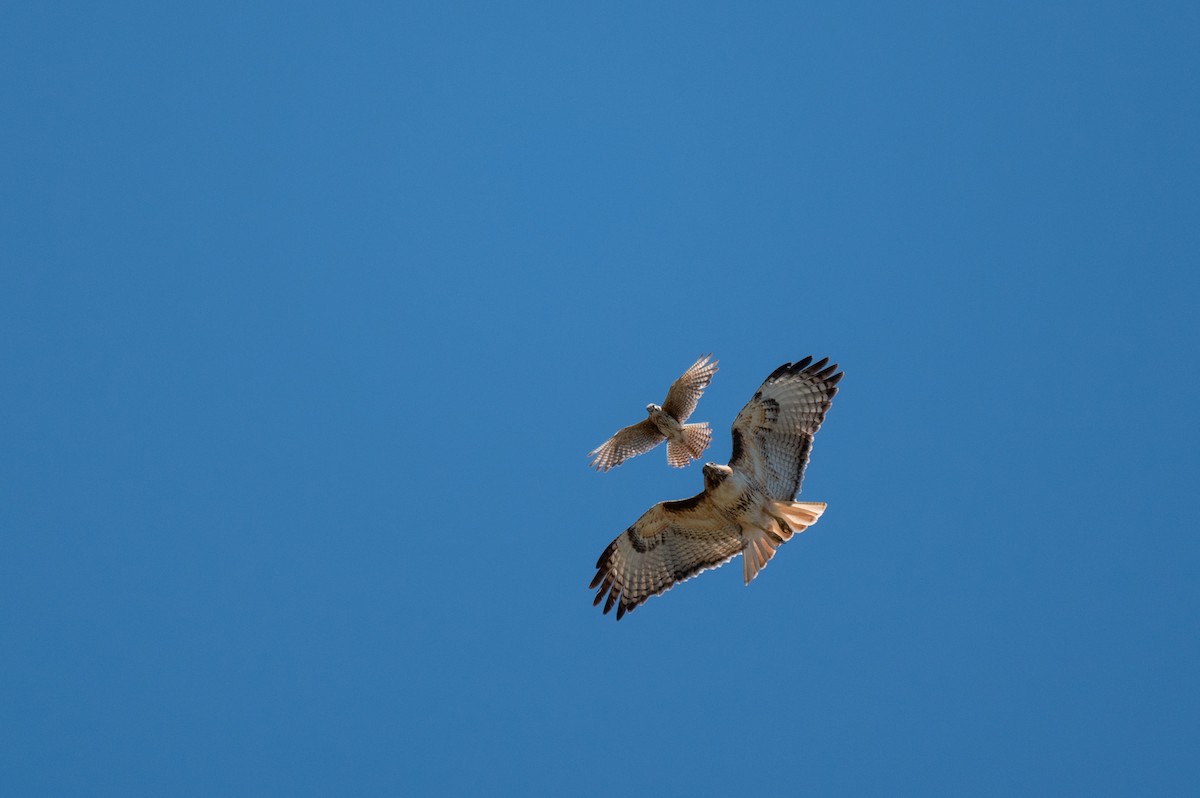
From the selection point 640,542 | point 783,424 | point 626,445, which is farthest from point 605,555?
point 783,424

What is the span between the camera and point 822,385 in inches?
449

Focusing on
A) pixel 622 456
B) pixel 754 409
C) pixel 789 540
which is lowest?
pixel 789 540

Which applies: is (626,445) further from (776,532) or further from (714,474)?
(776,532)

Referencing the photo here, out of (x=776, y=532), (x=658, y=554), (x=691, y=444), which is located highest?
(x=691, y=444)

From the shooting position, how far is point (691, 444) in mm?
12422

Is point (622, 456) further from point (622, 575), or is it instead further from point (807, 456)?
point (807, 456)

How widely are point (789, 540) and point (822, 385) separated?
1570mm

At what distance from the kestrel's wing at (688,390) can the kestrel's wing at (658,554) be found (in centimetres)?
121

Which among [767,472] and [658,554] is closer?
[767,472]

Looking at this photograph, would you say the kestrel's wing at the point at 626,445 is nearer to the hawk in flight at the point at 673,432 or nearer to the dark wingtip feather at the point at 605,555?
the hawk in flight at the point at 673,432

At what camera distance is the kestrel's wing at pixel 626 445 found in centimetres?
1274

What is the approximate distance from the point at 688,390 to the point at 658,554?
1.79 m

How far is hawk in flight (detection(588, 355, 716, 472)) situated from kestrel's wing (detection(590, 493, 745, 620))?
2.76 ft

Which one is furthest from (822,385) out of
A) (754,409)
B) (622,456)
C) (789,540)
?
(622,456)
